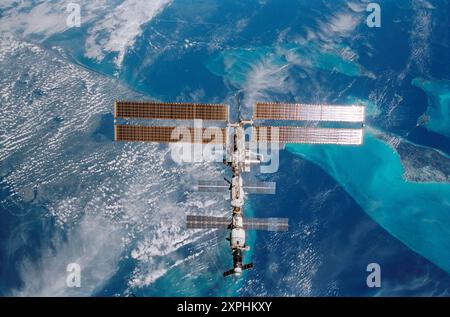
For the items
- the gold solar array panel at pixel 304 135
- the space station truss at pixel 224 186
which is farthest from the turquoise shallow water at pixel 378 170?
the space station truss at pixel 224 186

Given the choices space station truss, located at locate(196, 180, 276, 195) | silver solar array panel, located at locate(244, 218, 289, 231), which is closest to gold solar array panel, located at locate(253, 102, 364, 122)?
space station truss, located at locate(196, 180, 276, 195)

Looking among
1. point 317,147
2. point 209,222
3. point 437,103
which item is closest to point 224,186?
point 209,222

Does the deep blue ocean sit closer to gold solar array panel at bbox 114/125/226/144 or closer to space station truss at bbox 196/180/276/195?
space station truss at bbox 196/180/276/195

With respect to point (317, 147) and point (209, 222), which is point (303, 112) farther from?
point (317, 147)

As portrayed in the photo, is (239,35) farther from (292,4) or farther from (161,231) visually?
(161,231)

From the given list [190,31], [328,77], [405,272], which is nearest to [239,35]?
[190,31]

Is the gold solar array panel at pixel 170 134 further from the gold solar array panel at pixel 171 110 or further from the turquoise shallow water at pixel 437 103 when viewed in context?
the turquoise shallow water at pixel 437 103
